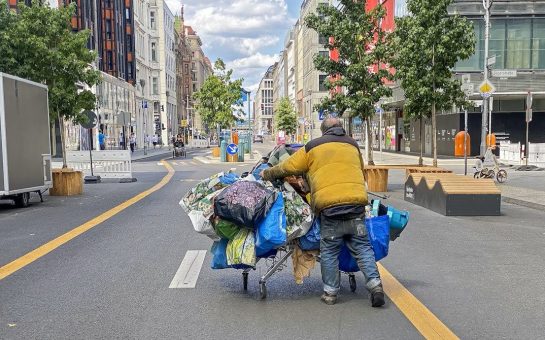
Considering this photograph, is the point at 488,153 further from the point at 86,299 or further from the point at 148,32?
the point at 148,32

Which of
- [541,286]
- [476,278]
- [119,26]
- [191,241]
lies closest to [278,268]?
[476,278]

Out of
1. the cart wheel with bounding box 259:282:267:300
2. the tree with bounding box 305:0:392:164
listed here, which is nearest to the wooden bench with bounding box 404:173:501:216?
the tree with bounding box 305:0:392:164

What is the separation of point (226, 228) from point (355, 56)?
13642 mm

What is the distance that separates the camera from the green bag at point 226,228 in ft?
17.3

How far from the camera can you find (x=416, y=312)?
16.4ft

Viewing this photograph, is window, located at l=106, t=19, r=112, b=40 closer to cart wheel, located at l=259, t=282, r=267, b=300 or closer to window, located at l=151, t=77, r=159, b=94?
window, located at l=151, t=77, r=159, b=94

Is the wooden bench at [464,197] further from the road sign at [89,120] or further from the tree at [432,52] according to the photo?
the road sign at [89,120]

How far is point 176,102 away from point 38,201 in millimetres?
89522

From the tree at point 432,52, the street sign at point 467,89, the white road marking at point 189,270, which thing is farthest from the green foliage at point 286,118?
the white road marking at point 189,270

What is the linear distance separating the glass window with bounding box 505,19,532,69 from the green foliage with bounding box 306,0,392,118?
22830 millimetres

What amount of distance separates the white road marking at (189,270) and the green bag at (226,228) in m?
0.99

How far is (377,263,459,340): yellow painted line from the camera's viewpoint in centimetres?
445

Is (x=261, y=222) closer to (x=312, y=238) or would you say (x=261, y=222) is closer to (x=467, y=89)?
(x=312, y=238)

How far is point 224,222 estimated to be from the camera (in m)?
5.25
